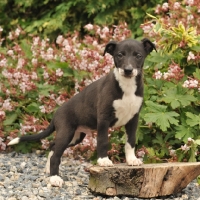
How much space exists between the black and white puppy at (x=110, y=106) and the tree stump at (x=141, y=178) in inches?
4.9

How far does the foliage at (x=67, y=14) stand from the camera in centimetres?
887

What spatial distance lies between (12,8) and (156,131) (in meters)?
5.41

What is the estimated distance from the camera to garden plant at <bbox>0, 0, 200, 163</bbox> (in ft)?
18.0

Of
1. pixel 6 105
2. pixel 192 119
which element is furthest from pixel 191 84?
pixel 6 105

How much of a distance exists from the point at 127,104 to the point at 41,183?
1.25 metres

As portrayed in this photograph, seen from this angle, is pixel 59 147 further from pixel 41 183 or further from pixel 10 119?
pixel 10 119

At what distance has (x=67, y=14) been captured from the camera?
30.6ft

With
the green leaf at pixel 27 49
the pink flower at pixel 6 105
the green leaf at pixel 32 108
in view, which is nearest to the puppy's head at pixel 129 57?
the green leaf at pixel 32 108

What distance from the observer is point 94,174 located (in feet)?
15.2

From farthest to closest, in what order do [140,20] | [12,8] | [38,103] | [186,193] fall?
1. [12,8]
2. [140,20]
3. [38,103]
4. [186,193]

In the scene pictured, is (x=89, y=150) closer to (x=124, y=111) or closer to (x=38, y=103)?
(x=38, y=103)

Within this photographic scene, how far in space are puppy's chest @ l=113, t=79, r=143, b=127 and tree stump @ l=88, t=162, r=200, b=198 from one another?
0.49m

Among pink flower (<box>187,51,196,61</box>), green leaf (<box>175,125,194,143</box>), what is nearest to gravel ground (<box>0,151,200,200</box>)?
green leaf (<box>175,125,194,143</box>)

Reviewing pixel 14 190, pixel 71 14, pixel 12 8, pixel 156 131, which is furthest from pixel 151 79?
pixel 12 8
